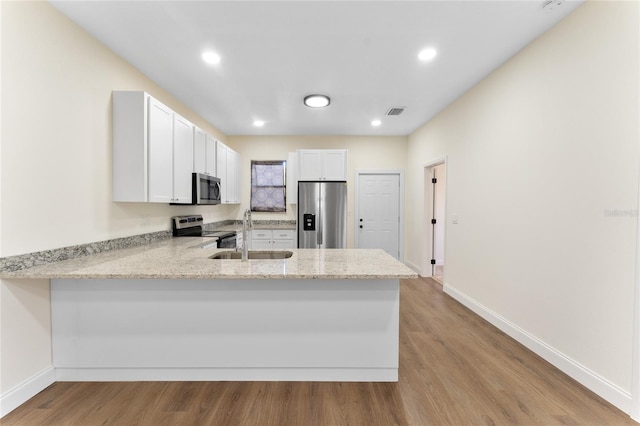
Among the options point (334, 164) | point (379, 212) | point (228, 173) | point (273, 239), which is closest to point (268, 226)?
point (273, 239)

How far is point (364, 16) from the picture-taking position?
2182 millimetres

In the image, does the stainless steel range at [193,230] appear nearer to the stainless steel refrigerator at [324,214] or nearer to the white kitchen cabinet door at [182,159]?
the white kitchen cabinet door at [182,159]

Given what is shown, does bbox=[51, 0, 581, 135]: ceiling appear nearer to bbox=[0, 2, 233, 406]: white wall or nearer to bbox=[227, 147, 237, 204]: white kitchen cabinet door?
bbox=[0, 2, 233, 406]: white wall

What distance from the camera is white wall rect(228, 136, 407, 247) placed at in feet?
19.0

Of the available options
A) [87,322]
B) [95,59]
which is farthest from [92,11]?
[87,322]

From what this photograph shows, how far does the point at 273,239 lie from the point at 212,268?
3512 mm

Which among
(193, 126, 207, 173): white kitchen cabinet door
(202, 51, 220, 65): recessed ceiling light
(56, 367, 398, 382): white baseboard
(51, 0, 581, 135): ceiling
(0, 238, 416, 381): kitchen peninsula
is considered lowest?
(56, 367, 398, 382): white baseboard

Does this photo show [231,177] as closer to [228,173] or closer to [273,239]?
[228,173]

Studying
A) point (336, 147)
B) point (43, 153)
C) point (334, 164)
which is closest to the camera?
point (43, 153)

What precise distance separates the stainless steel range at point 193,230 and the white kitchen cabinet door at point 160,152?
2.64ft

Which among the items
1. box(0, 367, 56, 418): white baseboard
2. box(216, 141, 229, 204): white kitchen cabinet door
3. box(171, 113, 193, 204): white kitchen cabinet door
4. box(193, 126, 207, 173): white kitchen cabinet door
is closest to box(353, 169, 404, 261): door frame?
box(216, 141, 229, 204): white kitchen cabinet door

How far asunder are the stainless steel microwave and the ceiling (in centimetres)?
104

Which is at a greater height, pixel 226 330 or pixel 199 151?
pixel 199 151

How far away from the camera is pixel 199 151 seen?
3.85m
